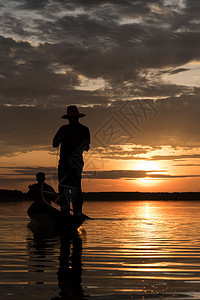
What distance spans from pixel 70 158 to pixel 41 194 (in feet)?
6.69

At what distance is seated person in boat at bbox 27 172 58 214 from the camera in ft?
45.3

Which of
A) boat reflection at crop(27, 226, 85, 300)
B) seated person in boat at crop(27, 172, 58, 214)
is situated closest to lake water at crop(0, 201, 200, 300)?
boat reflection at crop(27, 226, 85, 300)

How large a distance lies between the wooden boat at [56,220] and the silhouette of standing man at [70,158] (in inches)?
11.5

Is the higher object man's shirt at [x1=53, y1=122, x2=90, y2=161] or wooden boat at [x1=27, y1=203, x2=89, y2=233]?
man's shirt at [x1=53, y1=122, x2=90, y2=161]

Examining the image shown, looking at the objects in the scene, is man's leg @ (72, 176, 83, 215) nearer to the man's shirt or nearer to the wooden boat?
the wooden boat

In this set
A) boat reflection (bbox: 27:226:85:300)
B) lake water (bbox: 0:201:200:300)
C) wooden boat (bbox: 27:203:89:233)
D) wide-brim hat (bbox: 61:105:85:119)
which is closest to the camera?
lake water (bbox: 0:201:200:300)

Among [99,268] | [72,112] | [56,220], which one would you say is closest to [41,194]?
[56,220]

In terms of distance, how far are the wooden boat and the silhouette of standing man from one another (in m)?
0.29

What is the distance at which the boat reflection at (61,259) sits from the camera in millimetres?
5500

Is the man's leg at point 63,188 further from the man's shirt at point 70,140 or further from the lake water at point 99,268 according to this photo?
the lake water at point 99,268

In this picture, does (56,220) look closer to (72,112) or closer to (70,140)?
(70,140)

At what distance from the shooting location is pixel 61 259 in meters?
7.86

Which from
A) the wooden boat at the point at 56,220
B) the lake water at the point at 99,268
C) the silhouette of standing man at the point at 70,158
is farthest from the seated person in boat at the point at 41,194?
the lake water at the point at 99,268

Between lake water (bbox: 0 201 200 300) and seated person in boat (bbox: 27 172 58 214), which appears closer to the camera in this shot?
lake water (bbox: 0 201 200 300)
